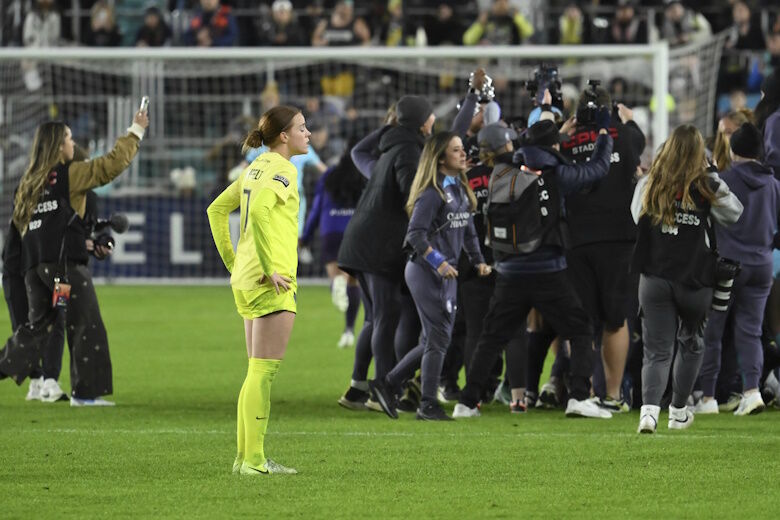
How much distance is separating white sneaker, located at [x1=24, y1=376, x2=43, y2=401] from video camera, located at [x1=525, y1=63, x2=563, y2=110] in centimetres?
430

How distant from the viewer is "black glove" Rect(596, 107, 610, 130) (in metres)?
10.3

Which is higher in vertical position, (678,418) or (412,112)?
(412,112)

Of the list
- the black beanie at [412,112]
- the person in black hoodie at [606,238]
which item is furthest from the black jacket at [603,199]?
the black beanie at [412,112]

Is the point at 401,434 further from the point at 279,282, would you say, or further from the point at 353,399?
the point at 279,282

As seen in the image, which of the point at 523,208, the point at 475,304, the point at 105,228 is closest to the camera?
the point at 523,208

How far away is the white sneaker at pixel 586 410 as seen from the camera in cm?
1066

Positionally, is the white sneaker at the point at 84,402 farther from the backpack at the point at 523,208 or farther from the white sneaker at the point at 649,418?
the white sneaker at the point at 649,418

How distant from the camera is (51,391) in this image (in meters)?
12.0

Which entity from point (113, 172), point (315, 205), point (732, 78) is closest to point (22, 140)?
point (315, 205)

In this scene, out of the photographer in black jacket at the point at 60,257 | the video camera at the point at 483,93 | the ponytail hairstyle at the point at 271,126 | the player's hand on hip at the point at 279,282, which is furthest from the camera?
the video camera at the point at 483,93

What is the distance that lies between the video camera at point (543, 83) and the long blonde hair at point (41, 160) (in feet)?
11.0

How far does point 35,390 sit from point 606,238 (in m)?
4.47

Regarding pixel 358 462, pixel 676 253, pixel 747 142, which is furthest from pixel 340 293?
pixel 358 462

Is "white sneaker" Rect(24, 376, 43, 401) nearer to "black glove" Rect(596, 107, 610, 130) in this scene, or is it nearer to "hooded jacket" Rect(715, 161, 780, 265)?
"black glove" Rect(596, 107, 610, 130)
